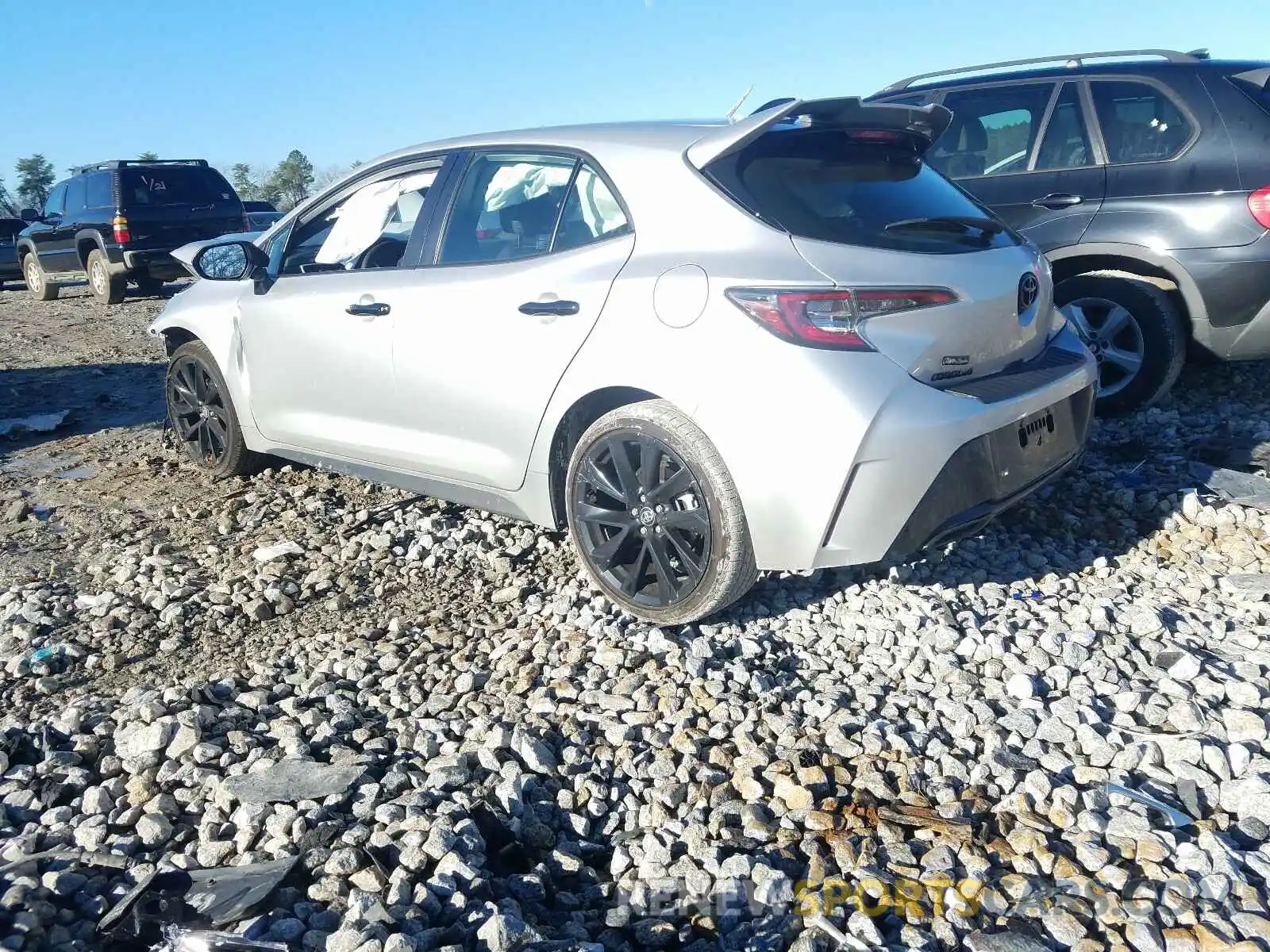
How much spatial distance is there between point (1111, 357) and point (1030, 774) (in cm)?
381

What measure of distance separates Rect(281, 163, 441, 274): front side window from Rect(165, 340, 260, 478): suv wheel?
897 millimetres

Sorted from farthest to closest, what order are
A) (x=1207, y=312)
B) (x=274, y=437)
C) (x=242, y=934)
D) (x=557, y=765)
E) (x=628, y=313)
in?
(x=1207, y=312) → (x=274, y=437) → (x=628, y=313) → (x=557, y=765) → (x=242, y=934)

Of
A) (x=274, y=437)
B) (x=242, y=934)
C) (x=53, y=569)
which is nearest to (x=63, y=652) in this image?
(x=53, y=569)

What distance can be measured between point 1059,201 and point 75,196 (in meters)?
15.1

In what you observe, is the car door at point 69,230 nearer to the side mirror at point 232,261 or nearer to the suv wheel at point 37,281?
the suv wheel at point 37,281

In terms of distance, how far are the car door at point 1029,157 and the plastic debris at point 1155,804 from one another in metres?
3.93

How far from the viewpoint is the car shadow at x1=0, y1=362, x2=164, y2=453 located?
7184mm

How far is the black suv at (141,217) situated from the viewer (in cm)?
1460

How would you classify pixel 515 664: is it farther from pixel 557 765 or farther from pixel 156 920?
pixel 156 920

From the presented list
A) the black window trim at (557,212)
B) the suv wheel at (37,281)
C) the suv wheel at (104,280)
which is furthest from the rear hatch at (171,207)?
the black window trim at (557,212)

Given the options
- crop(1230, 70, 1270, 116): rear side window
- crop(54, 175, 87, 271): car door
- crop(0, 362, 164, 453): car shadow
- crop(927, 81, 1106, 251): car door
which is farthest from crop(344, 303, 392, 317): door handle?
crop(54, 175, 87, 271): car door

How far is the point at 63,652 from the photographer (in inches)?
149

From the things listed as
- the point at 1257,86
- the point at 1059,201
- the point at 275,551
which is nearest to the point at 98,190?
the point at 275,551

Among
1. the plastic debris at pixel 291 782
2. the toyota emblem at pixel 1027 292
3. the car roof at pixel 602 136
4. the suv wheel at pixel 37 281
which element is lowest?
the suv wheel at pixel 37 281
